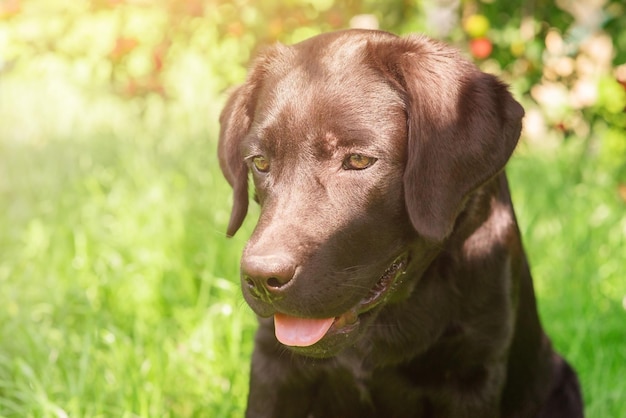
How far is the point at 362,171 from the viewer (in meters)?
2.29

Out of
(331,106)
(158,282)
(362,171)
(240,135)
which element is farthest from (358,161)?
(158,282)

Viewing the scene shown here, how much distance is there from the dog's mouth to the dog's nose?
21 centimetres

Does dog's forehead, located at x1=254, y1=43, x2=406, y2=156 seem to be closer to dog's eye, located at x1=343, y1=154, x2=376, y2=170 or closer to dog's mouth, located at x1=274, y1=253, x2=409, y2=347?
dog's eye, located at x1=343, y1=154, x2=376, y2=170

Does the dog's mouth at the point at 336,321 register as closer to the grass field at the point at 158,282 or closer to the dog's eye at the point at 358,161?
the dog's eye at the point at 358,161

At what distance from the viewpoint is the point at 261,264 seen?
210cm

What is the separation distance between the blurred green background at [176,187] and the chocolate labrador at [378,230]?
579mm

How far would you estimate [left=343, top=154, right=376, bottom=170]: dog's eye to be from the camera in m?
2.30

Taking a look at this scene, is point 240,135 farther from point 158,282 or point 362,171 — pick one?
point 158,282

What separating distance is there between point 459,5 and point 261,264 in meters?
3.54

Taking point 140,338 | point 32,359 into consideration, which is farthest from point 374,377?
point 32,359

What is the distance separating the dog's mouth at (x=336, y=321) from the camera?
2332mm

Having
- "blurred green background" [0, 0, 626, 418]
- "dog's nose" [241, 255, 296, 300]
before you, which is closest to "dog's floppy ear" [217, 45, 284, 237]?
"blurred green background" [0, 0, 626, 418]

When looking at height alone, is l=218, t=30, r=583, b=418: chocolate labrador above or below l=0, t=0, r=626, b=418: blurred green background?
above

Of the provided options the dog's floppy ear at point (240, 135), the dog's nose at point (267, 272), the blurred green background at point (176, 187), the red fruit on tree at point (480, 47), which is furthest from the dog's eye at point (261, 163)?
the red fruit on tree at point (480, 47)
